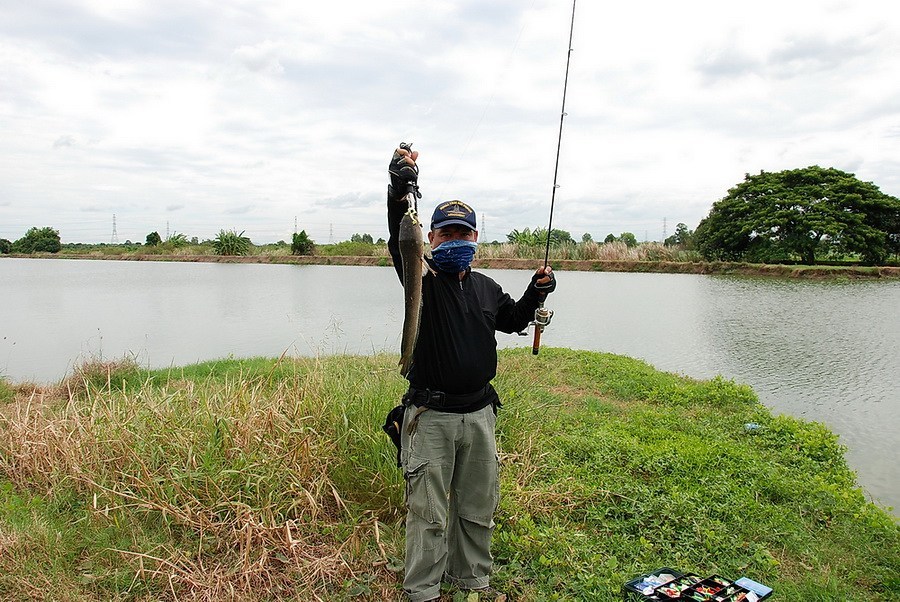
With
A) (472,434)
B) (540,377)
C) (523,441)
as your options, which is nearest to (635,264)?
(540,377)

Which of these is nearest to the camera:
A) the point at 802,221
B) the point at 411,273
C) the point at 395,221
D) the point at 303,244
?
the point at 411,273

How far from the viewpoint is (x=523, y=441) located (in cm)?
520

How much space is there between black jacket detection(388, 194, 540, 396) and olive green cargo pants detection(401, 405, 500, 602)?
0.60 feet

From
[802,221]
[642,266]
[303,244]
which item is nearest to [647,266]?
[642,266]

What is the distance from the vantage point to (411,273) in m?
2.67

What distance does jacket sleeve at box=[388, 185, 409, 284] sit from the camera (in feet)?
8.91

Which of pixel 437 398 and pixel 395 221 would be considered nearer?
pixel 395 221

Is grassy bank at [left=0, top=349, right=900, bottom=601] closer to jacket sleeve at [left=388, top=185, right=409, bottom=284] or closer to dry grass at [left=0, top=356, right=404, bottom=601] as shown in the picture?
dry grass at [left=0, top=356, right=404, bottom=601]

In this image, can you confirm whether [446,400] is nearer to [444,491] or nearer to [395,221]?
[444,491]

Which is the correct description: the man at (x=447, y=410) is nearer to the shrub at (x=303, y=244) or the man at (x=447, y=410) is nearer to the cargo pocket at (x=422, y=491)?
the cargo pocket at (x=422, y=491)

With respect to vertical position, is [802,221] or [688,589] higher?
[802,221]

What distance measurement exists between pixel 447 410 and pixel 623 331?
1247 centimetres

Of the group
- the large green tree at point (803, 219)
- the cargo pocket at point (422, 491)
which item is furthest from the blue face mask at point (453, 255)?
the large green tree at point (803, 219)

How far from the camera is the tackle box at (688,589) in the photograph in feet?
10.3
